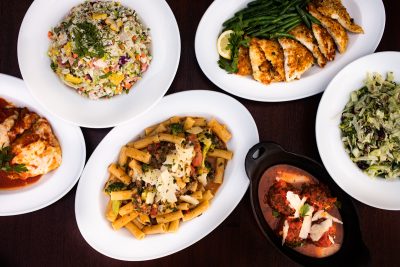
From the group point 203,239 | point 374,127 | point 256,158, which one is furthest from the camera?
point 203,239

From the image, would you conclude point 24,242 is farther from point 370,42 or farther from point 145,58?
point 370,42

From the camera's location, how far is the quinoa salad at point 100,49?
2.70 metres

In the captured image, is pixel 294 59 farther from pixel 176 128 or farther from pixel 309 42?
pixel 176 128

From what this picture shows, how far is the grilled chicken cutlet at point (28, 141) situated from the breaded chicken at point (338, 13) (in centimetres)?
209

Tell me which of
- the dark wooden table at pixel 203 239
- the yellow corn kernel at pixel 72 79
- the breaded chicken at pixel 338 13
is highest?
the breaded chicken at pixel 338 13

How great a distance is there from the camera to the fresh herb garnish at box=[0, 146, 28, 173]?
8.88 ft

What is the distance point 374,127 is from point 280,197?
0.80 m

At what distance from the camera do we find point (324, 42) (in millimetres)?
2803

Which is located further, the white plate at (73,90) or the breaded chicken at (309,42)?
the breaded chicken at (309,42)

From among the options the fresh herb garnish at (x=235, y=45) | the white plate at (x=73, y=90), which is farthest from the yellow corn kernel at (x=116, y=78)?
the fresh herb garnish at (x=235, y=45)

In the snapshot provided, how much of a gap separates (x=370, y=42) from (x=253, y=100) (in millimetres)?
891

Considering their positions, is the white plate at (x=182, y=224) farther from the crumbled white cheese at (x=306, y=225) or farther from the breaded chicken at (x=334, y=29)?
the breaded chicken at (x=334, y=29)

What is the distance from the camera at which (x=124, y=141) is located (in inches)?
112

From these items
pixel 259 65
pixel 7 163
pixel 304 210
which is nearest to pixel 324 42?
pixel 259 65
